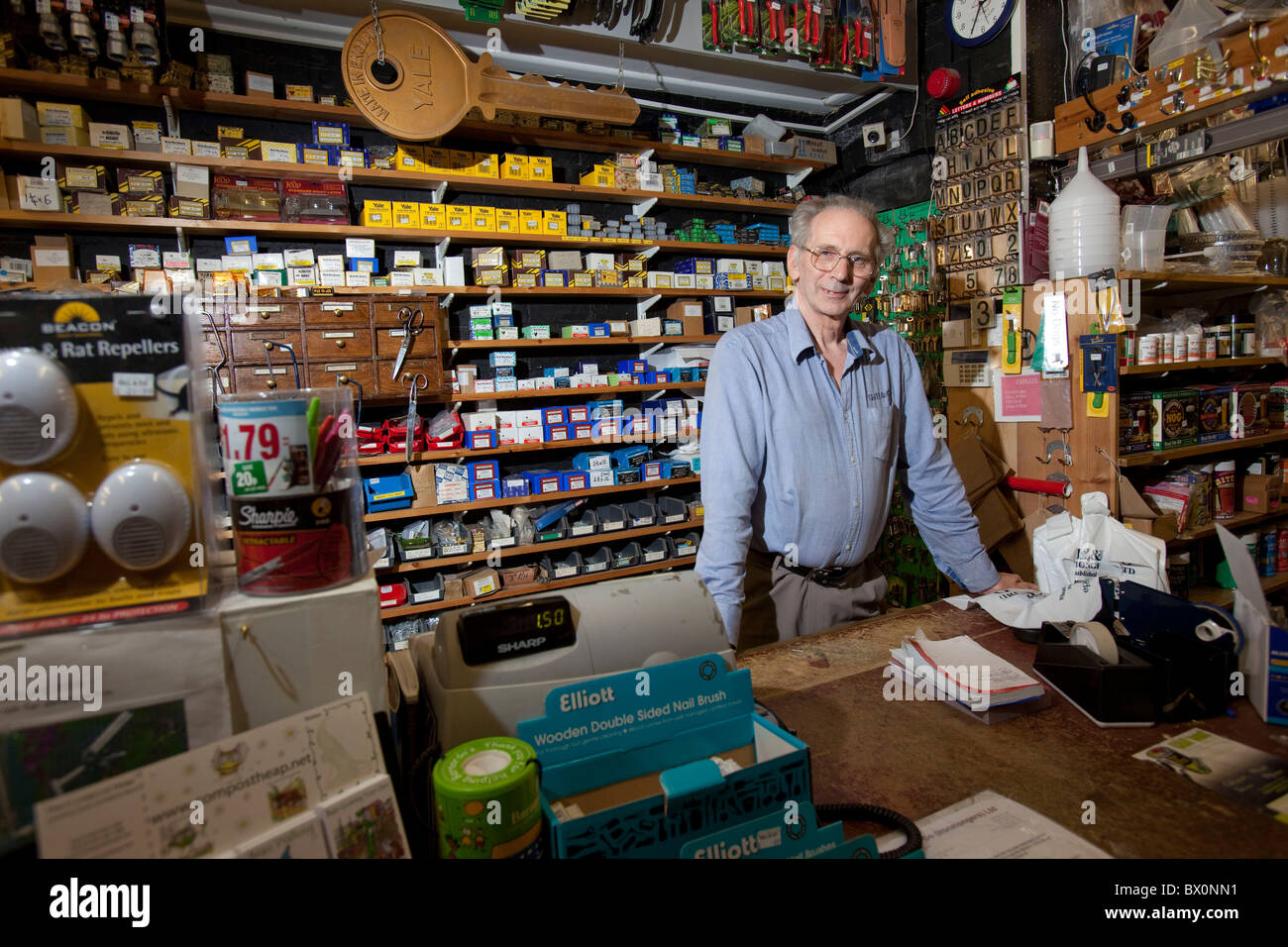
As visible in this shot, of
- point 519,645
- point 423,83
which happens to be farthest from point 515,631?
point 423,83

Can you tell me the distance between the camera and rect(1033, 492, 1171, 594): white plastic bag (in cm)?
226

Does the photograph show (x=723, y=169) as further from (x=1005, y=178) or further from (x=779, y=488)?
(x=779, y=488)

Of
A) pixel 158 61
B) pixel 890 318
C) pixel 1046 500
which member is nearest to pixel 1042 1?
pixel 890 318

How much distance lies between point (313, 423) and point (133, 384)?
187 mm

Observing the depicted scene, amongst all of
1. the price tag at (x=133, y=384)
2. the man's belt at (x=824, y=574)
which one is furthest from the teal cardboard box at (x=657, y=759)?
the man's belt at (x=824, y=574)

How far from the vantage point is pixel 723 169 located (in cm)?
500

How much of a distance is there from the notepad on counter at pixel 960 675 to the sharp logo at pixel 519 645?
80 centimetres

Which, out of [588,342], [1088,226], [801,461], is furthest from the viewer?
[588,342]

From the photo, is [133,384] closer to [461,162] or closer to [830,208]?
[830,208]

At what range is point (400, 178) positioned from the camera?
3.78 metres

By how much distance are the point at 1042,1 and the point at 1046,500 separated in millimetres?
2760

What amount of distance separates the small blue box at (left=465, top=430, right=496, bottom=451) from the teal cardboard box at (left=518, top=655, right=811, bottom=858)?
3227 millimetres

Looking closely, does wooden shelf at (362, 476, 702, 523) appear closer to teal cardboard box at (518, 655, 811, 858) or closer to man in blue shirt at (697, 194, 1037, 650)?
man in blue shirt at (697, 194, 1037, 650)

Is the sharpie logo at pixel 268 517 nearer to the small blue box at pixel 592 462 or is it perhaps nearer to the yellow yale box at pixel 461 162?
the small blue box at pixel 592 462
